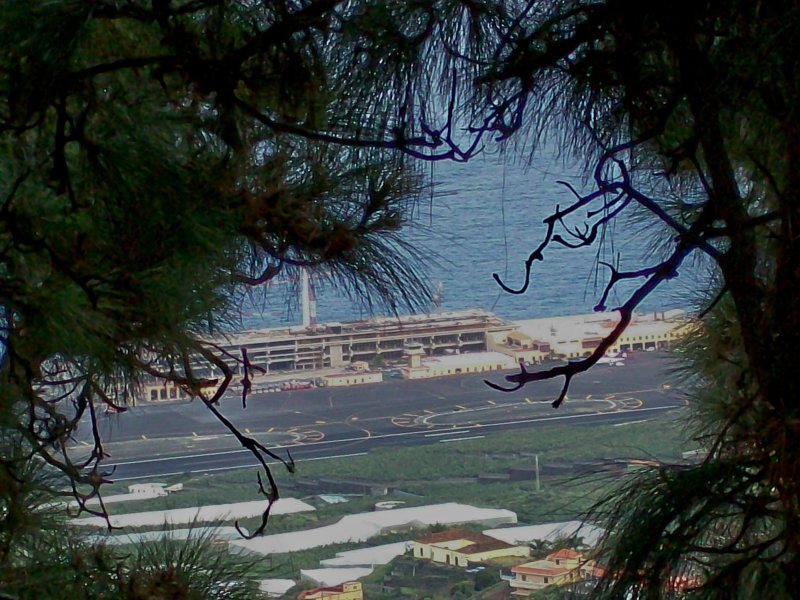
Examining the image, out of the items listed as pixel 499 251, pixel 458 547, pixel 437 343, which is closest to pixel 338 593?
pixel 458 547

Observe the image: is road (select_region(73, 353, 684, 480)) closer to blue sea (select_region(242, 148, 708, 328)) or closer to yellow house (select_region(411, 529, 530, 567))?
yellow house (select_region(411, 529, 530, 567))

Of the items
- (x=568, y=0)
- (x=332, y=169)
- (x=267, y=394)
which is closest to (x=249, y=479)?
(x=267, y=394)

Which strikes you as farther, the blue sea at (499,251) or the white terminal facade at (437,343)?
the white terminal facade at (437,343)

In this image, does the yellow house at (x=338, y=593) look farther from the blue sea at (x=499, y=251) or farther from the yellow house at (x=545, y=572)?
the blue sea at (x=499, y=251)

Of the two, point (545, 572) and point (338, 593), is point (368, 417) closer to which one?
point (338, 593)

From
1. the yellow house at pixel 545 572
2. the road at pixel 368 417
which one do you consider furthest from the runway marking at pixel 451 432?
the yellow house at pixel 545 572

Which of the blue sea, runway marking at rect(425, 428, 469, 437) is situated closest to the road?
runway marking at rect(425, 428, 469, 437)
